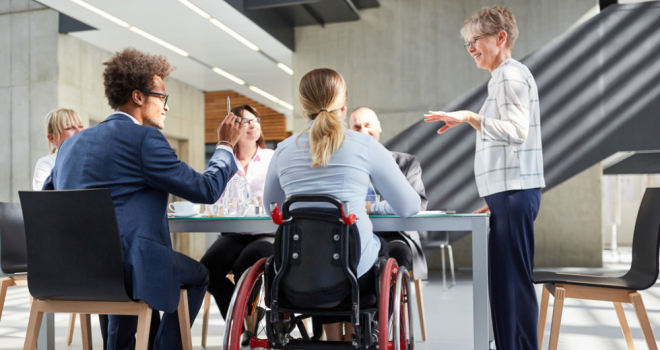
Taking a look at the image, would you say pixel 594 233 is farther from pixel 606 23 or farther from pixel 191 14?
pixel 191 14

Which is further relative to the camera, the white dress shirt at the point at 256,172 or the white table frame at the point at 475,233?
the white dress shirt at the point at 256,172

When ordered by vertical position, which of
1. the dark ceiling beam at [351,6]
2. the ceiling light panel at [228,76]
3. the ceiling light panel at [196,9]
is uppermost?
the dark ceiling beam at [351,6]

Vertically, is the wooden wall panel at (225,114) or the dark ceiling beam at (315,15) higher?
the dark ceiling beam at (315,15)

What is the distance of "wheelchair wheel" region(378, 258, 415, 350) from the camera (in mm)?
1524

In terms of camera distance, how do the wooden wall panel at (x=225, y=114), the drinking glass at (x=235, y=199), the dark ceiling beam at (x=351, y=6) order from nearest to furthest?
the drinking glass at (x=235, y=199), the dark ceiling beam at (x=351, y=6), the wooden wall panel at (x=225, y=114)

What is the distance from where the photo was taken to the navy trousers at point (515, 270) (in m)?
1.98

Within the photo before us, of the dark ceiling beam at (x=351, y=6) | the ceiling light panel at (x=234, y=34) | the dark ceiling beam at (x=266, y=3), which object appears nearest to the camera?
the dark ceiling beam at (x=266, y=3)

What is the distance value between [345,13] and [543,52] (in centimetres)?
246

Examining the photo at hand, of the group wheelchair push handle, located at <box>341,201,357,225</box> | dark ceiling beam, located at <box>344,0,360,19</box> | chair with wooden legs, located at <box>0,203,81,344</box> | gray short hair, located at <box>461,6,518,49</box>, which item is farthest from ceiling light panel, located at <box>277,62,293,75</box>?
wheelchair push handle, located at <box>341,201,357,225</box>

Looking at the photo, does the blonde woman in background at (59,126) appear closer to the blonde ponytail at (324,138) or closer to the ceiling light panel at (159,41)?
the blonde ponytail at (324,138)

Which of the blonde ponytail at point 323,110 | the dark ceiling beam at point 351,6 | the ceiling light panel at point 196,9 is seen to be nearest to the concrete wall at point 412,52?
the dark ceiling beam at point 351,6

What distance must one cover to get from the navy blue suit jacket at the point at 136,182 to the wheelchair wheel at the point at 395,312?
0.70m

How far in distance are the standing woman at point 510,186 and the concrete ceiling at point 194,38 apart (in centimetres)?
406

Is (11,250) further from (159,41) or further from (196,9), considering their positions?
(159,41)
